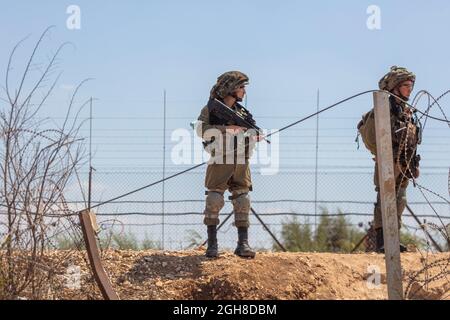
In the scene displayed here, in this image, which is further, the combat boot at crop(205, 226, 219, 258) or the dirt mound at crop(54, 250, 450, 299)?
the combat boot at crop(205, 226, 219, 258)

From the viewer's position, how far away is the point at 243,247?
719 cm

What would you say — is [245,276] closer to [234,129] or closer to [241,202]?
[241,202]

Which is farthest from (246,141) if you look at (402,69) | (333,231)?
(333,231)

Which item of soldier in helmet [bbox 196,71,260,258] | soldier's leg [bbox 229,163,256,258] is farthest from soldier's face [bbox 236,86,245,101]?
soldier's leg [bbox 229,163,256,258]

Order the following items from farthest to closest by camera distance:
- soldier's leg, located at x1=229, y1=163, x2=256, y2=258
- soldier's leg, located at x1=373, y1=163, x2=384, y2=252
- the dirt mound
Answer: soldier's leg, located at x1=373, y1=163, x2=384, y2=252, soldier's leg, located at x1=229, y1=163, x2=256, y2=258, the dirt mound

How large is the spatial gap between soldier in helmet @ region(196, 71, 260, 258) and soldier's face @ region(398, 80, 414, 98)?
151 centimetres

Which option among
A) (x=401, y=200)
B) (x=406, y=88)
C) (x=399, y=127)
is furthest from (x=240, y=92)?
(x=401, y=200)

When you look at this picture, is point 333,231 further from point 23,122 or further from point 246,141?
point 23,122

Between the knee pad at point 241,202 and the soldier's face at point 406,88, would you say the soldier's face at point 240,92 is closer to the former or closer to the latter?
the knee pad at point 241,202

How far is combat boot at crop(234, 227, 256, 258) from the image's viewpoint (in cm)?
716

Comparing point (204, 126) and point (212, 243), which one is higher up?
point (204, 126)

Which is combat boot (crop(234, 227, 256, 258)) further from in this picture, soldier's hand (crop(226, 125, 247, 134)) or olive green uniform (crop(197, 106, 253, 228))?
soldier's hand (crop(226, 125, 247, 134))

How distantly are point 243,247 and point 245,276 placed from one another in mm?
588
